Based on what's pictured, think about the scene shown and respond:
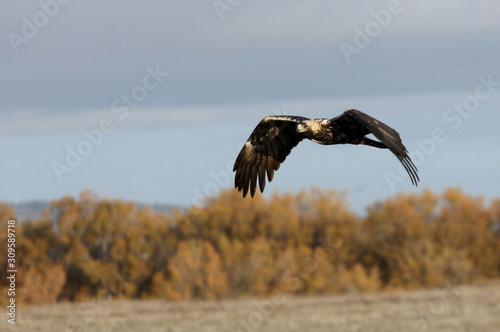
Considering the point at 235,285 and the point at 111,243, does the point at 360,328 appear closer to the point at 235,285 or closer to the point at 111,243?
the point at 235,285

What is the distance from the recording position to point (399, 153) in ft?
32.7

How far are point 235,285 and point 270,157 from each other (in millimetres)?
39231

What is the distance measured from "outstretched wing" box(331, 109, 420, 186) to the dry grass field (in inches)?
794

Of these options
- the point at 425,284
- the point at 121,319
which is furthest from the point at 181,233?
the point at 121,319

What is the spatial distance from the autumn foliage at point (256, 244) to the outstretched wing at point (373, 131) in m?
42.2

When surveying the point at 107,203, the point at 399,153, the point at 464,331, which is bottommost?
the point at 464,331

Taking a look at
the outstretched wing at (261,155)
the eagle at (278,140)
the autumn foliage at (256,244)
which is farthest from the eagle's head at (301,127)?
the autumn foliage at (256,244)

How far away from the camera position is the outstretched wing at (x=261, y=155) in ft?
45.2

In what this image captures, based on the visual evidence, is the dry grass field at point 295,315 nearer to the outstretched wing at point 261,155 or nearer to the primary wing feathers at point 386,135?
the outstretched wing at point 261,155

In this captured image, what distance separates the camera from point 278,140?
45.2ft

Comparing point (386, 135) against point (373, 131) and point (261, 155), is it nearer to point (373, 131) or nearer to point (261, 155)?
point (373, 131)

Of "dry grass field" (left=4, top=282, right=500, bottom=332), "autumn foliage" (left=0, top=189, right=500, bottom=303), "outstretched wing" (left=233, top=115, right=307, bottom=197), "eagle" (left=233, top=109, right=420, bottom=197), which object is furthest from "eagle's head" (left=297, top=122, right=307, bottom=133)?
"autumn foliage" (left=0, top=189, right=500, bottom=303)

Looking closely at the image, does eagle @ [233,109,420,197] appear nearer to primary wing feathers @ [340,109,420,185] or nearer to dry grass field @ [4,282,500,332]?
primary wing feathers @ [340,109,420,185]

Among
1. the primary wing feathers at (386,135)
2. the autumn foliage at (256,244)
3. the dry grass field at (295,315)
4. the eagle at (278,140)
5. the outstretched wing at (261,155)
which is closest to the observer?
the primary wing feathers at (386,135)
